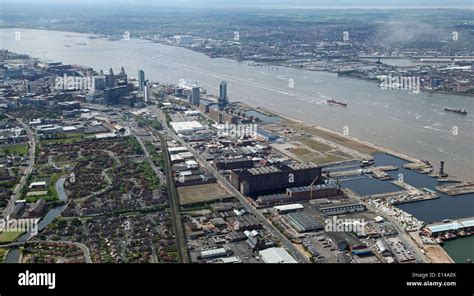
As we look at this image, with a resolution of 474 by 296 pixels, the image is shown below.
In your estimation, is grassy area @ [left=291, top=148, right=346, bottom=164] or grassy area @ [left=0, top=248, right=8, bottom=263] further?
grassy area @ [left=291, top=148, right=346, bottom=164]

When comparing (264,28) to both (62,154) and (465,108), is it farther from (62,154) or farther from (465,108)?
(62,154)

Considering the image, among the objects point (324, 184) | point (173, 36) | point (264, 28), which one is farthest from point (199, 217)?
point (264, 28)

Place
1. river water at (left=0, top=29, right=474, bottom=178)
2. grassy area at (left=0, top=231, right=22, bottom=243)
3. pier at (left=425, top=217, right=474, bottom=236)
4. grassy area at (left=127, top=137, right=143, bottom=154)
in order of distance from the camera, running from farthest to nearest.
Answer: river water at (left=0, top=29, right=474, bottom=178), grassy area at (left=127, top=137, right=143, bottom=154), pier at (left=425, top=217, right=474, bottom=236), grassy area at (left=0, top=231, right=22, bottom=243)

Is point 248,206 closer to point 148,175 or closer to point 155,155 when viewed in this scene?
point 148,175

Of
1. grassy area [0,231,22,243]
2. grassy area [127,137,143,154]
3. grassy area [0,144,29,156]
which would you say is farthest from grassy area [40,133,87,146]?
grassy area [0,231,22,243]

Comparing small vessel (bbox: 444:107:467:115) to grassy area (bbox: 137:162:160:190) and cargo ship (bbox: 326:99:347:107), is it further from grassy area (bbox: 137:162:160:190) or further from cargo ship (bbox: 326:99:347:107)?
grassy area (bbox: 137:162:160:190)

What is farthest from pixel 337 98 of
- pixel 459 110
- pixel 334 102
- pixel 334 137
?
pixel 334 137

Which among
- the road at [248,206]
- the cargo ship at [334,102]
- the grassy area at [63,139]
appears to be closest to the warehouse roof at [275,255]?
the road at [248,206]
